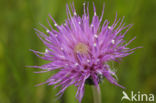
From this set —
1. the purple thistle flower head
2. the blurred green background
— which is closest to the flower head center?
the purple thistle flower head

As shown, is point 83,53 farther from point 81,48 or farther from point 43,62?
point 43,62

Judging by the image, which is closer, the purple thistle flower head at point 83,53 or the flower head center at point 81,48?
the purple thistle flower head at point 83,53

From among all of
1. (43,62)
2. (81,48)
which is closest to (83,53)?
(81,48)

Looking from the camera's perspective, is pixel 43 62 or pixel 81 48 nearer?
pixel 81 48

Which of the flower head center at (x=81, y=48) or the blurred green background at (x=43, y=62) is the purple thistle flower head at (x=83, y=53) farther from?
the blurred green background at (x=43, y=62)

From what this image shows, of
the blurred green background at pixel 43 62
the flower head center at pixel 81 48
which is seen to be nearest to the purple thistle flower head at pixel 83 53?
the flower head center at pixel 81 48

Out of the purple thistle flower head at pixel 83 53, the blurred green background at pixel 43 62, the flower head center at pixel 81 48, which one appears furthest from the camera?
the blurred green background at pixel 43 62

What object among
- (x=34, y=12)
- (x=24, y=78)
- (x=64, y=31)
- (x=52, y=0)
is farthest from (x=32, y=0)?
(x=64, y=31)
